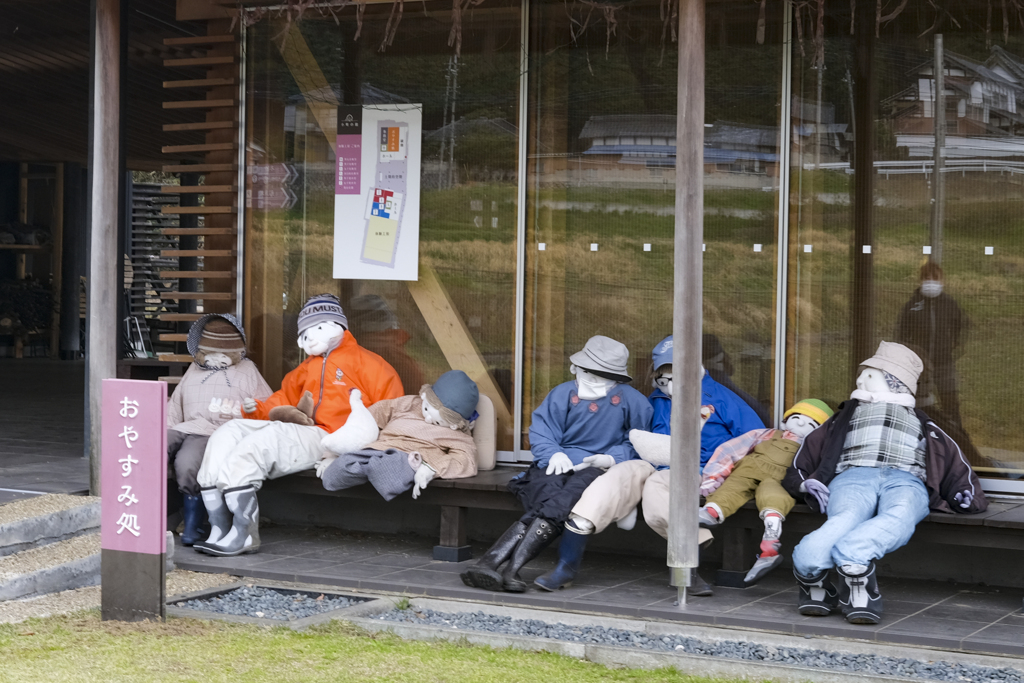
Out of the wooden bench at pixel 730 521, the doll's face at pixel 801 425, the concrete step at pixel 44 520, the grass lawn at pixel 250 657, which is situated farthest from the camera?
the doll's face at pixel 801 425

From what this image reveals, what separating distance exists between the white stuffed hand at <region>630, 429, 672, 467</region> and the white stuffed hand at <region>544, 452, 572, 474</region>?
344 mm

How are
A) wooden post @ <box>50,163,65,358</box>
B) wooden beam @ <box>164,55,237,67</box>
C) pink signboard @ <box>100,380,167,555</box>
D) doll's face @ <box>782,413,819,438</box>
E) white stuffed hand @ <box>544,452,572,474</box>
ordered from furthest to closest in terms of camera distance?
wooden post @ <box>50,163,65,358</box> < wooden beam @ <box>164,55,237,67</box> < doll's face @ <box>782,413,819,438</box> < white stuffed hand @ <box>544,452,572,474</box> < pink signboard @ <box>100,380,167,555</box>

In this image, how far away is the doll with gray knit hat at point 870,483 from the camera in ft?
15.4

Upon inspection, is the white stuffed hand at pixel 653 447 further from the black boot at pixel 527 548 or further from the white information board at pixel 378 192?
the white information board at pixel 378 192

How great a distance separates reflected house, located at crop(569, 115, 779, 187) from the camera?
20.4 feet

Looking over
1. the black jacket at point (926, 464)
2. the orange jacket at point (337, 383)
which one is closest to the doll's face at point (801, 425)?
the black jacket at point (926, 464)

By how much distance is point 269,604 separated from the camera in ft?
16.4

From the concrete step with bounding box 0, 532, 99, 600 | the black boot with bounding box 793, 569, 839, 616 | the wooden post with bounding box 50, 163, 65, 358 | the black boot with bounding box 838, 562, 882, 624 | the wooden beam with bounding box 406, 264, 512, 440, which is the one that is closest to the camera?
the black boot with bounding box 838, 562, 882, 624

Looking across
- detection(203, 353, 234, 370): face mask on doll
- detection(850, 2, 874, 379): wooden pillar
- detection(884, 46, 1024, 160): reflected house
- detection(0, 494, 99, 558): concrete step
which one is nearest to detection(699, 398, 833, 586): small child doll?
detection(850, 2, 874, 379): wooden pillar

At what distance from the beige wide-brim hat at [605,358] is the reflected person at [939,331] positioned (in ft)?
4.68

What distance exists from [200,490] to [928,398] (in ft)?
12.0

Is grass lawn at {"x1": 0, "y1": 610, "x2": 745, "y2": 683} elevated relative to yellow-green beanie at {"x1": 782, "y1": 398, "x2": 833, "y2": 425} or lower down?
lower down

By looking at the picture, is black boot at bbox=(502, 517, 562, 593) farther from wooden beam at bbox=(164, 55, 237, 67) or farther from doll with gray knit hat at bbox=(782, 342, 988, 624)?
wooden beam at bbox=(164, 55, 237, 67)

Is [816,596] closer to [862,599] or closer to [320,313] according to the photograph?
[862,599]
